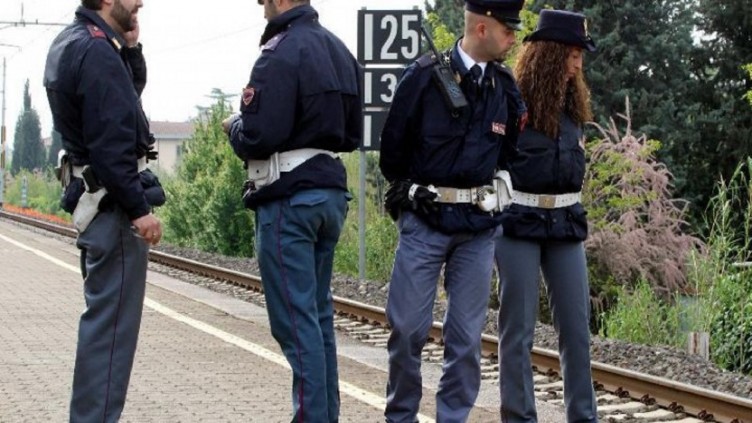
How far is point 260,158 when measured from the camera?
6012 mm

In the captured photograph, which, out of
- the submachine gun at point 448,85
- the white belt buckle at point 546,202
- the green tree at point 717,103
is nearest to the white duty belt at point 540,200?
the white belt buckle at point 546,202

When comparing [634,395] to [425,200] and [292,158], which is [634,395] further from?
[292,158]

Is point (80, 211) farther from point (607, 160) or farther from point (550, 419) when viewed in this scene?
point (607, 160)

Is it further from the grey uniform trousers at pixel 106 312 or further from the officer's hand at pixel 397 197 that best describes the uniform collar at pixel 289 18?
the grey uniform trousers at pixel 106 312

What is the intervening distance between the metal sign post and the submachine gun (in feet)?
32.2

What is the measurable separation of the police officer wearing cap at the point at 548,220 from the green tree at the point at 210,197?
86.3 feet

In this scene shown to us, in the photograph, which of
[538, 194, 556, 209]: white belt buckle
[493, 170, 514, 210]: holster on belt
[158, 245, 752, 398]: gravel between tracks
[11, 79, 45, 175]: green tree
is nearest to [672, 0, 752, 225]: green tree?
[158, 245, 752, 398]: gravel between tracks

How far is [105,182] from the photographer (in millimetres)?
5797

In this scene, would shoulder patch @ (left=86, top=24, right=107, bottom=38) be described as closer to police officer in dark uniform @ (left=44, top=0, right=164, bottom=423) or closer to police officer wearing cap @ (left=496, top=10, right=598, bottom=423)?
police officer in dark uniform @ (left=44, top=0, right=164, bottom=423)

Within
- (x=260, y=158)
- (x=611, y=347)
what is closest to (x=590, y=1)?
(x=611, y=347)

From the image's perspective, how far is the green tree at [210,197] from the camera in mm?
33500

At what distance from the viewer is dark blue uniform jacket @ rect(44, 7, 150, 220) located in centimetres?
575

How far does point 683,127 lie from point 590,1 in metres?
4.24

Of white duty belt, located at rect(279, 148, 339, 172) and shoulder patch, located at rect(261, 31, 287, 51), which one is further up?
shoulder patch, located at rect(261, 31, 287, 51)
